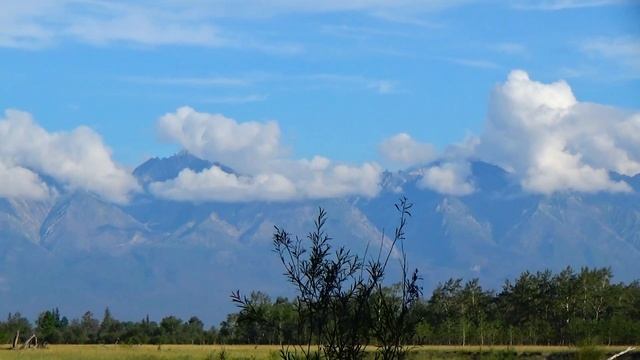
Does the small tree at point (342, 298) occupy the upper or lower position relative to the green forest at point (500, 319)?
lower

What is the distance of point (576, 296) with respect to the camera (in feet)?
378

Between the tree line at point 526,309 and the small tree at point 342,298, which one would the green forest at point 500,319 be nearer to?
the tree line at point 526,309

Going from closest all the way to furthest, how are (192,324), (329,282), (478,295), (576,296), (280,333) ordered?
(329,282) < (280,333) < (576,296) < (478,295) < (192,324)

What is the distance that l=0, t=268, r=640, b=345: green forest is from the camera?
10188 centimetres

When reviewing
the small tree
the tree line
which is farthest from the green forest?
Result: the small tree

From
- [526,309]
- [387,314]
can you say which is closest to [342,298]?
[387,314]

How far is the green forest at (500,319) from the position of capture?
102 m

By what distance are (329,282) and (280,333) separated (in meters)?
1.28

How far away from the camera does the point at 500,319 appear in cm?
11219

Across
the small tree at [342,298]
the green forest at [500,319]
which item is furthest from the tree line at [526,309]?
the small tree at [342,298]

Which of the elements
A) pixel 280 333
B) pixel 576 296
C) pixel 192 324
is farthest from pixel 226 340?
pixel 280 333

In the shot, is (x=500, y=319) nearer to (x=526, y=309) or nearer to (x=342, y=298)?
(x=526, y=309)

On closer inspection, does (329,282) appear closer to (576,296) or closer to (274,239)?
(274,239)

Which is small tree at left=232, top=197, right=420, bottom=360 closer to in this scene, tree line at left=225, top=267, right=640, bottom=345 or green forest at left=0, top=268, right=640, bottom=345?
green forest at left=0, top=268, right=640, bottom=345
